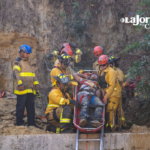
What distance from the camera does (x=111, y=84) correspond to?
6.09 m

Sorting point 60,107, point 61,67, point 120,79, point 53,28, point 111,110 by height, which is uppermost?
point 53,28

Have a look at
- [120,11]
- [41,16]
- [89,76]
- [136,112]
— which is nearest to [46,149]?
[89,76]

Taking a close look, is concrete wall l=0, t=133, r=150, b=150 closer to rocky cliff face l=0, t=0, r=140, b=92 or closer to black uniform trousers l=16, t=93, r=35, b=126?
black uniform trousers l=16, t=93, r=35, b=126

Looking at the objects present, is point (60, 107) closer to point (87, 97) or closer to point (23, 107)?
point (87, 97)

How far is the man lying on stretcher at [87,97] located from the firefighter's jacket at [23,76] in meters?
1.28

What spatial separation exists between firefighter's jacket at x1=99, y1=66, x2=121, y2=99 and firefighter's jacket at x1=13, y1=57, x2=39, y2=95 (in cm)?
204

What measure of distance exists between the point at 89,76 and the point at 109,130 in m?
1.63

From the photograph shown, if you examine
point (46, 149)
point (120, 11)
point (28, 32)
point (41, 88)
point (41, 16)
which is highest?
point (120, 11)

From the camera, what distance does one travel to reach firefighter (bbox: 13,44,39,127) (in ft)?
20.1

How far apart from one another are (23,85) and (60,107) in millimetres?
1230

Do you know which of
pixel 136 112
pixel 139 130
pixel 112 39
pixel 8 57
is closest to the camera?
pixel 139 130

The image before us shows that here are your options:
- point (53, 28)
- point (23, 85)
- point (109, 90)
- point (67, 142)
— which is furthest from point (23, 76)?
point (53, 28)

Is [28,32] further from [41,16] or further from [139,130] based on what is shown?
[139,130]

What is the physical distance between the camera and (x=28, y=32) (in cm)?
981
